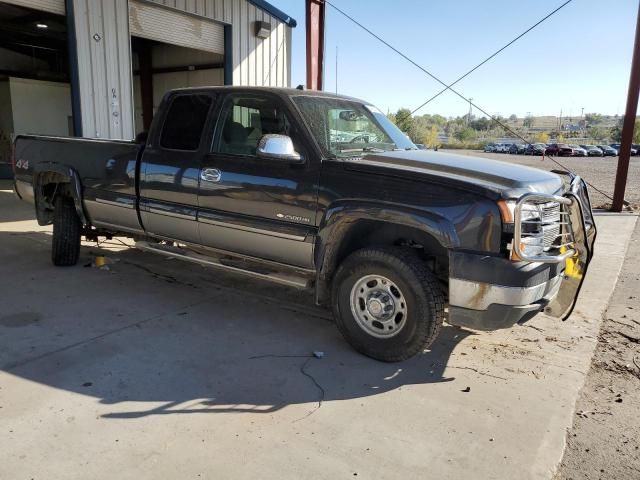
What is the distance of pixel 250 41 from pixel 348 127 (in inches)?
384

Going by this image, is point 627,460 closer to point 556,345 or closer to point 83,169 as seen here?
point 556,345

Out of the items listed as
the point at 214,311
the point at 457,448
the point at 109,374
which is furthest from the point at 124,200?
the point at 457,448

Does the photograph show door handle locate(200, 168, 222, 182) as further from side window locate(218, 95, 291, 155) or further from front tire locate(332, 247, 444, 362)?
front tire locate(332, 247, 444, 362)

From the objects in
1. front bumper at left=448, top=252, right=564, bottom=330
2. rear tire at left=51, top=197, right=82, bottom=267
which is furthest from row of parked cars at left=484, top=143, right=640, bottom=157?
front bumper at left=448, top=252, right=564, bottom=330

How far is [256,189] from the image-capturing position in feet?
14.2

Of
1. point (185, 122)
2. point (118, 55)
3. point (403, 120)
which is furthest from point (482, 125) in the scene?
point (185, 122)

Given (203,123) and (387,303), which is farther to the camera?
(203,123)

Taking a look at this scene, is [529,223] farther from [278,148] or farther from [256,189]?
[256,189]

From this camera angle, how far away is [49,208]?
6.45 metres

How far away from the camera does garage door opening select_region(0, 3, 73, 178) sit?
61.4 feet

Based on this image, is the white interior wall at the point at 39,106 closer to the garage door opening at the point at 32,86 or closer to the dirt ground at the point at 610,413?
the garage door opening at the point at 32,86

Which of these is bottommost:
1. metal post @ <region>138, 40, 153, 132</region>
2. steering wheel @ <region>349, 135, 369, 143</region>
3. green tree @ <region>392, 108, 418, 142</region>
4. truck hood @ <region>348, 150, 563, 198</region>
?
truck hood @ <region>348, 150, 563, 198</region>

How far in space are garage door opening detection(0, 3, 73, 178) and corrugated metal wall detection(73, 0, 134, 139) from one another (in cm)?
829

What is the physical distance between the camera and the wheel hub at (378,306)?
3.80 meters
